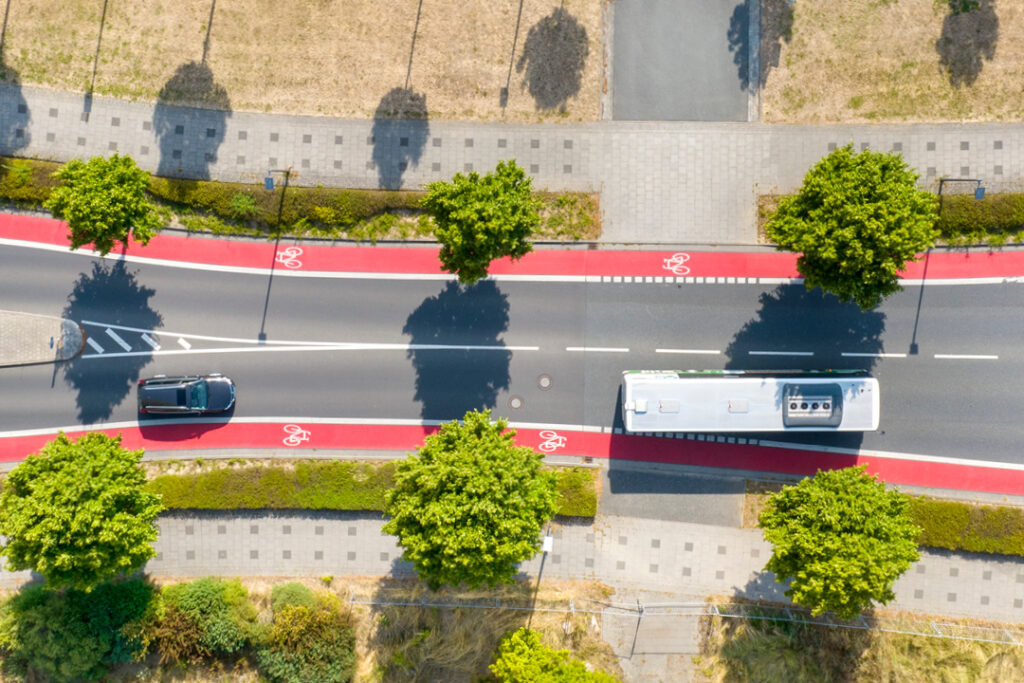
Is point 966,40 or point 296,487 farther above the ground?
point 966,40

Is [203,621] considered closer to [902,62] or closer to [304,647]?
[304,647]

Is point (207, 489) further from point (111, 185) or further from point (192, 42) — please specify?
point (192, 42)

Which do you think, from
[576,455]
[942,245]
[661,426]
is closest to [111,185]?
[576,455]

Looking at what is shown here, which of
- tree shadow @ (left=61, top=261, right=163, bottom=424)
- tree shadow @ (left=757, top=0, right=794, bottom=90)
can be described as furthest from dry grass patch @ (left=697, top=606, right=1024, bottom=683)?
tree shadow @ (left=61, top=261, right=163, bottom=424)

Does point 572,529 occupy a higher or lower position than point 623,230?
lower

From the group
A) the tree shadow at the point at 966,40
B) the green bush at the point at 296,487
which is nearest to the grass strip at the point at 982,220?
the tree shadow at the point at 966,40

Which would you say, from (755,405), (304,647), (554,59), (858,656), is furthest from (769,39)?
(304,647)
